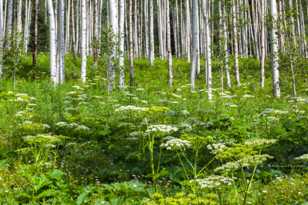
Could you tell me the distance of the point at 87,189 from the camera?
21.1 feet

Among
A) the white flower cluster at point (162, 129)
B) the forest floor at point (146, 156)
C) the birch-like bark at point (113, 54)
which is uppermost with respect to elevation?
the birch-like bark at point (113, 54)

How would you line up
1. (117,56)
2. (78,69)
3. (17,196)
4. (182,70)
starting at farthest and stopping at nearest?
(182,70) < (78,69) < (117,56) < (17,196)

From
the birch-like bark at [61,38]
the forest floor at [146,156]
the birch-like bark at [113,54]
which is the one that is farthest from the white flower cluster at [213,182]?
the birch-like bark at [61,38]

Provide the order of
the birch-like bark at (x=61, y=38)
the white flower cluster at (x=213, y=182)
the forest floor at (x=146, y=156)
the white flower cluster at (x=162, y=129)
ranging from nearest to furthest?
the white flower cluster at (x=213, y=182) < the forest floor at (x=146, y=156) < the white flower cluster at (x=162, y=129) < the birch-like bark at (x=61, y=38)

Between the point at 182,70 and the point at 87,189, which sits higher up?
the point at 182,70

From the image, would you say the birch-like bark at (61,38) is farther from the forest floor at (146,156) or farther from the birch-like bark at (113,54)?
the forest floor at (146,156)

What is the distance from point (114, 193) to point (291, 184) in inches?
96.6

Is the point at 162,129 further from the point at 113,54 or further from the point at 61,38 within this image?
the point at 61,38

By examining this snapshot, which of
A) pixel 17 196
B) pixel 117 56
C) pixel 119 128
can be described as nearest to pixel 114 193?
pixel 17 196

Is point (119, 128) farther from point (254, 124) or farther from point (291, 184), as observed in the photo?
point (291, 184)

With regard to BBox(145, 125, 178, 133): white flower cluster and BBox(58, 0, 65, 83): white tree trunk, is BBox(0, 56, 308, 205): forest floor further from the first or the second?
BBox(58, 0, 65, 83): white tree trunk

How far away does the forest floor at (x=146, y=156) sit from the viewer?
525 cm

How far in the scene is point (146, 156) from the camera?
27.2 ft

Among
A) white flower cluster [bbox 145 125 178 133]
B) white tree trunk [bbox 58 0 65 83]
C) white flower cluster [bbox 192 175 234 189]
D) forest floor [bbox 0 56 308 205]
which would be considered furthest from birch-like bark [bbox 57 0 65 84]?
white flower cluster [bbox 192 175 234 189]
